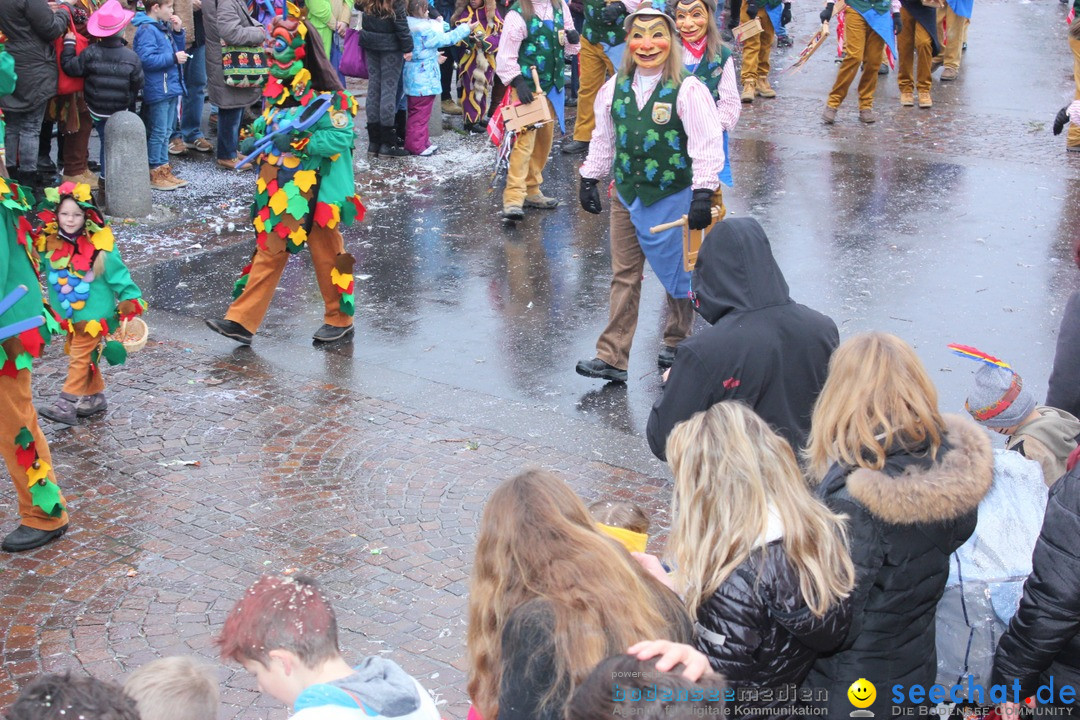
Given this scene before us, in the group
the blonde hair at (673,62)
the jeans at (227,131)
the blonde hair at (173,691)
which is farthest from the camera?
the jeans at (227,131)

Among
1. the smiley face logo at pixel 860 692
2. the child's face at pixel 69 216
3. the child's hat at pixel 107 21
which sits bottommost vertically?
the smiley face logo at pixel 860 692

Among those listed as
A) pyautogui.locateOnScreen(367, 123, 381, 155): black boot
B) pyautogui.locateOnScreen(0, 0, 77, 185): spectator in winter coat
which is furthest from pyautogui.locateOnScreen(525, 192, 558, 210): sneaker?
pyautogui.locateOnScreen(0, 0, 77, 185): spectator in winter coat

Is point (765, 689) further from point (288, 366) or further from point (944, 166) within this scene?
point (944, 166)

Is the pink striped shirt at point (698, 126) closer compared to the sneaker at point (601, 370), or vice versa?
the pink striped shirt at point (698, 126)

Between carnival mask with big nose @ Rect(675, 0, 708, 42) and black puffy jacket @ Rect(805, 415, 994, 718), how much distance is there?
5.87m

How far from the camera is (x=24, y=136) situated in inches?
405

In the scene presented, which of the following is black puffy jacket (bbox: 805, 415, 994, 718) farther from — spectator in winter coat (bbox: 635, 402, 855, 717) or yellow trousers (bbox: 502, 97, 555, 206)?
yellow trousers (bbox: 502, 97, 555, 206)

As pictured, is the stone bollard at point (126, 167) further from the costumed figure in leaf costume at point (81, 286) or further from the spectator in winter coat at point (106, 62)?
the costumed figure in leaf costume at point (81, 286)

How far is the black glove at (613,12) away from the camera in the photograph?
11.7 m

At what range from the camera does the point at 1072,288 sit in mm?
8680

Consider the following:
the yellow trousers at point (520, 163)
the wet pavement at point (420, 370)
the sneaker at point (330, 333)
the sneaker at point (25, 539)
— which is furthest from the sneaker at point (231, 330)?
the yellow trousers at point (520, 163)

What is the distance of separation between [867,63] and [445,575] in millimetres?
10312

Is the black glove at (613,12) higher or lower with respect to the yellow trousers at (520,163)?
higher

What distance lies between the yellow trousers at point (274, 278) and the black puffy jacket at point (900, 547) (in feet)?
16.5
